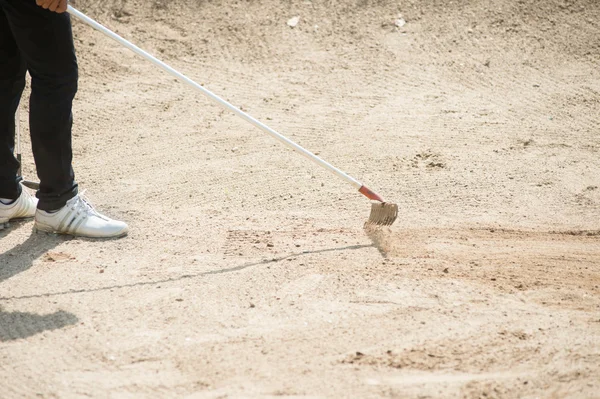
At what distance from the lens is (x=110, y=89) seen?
631 centimetres

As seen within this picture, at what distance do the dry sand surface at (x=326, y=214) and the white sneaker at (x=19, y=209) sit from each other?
0.22ft

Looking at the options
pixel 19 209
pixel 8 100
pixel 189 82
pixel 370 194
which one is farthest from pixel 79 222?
pixel 370 194

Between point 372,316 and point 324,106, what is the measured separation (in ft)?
9.71

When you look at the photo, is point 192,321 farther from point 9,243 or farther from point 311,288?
point 9,243

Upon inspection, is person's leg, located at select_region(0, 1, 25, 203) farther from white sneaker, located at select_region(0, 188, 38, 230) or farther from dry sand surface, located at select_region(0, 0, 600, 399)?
dry sand surface, located at select_region(0, 0, 600, 399)

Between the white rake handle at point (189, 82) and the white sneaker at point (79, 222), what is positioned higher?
the white rake handle at point (189, 82)

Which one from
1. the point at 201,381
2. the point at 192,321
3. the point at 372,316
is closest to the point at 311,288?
the point at 372,316

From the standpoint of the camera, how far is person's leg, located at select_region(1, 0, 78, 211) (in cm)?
354

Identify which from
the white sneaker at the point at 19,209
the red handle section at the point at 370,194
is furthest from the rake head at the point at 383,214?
the white sneaker at the point at 19,209

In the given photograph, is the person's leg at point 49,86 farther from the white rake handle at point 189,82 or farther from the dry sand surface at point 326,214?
the dry sand surface at point 326,214

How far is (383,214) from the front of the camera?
4207 millimetres

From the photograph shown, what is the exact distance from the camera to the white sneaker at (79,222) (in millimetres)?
4066

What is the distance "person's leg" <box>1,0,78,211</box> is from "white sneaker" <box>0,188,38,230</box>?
0.88 feet

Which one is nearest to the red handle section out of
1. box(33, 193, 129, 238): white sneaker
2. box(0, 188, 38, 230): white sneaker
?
box(33, 193, 129, 238): white sneaker
